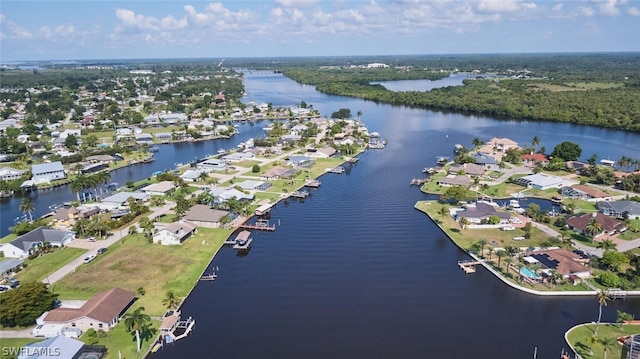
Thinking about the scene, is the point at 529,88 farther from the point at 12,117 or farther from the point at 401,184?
the point at 12,117

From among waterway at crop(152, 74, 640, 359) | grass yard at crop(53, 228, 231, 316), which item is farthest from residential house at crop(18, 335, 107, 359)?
grass yard at crop(53, 228, 231, 316)

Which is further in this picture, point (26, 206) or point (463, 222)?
point (26, 206)

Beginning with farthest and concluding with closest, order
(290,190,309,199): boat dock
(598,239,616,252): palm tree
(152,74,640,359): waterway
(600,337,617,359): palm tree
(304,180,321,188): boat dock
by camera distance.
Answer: (304,180,321,188): boat dock
(290,190,309,199): boat dock
(598,239,616,252): palm tree
(152,74,640,359): waterway
(600,337,617,359): palm tree

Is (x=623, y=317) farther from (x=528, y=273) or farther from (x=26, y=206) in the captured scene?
(x=26, y=206)

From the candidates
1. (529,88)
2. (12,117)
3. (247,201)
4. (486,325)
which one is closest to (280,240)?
(247,201)

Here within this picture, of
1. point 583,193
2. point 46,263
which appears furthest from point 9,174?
point 583,193

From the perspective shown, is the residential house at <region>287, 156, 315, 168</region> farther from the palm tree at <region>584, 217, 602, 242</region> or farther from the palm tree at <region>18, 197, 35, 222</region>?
the palm tree at <region>584, 217, 602, 242</region>
